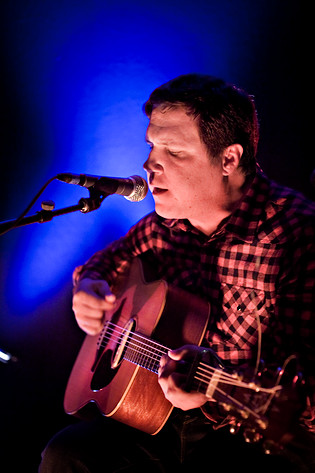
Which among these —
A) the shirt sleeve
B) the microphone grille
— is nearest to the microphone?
the microphone grille

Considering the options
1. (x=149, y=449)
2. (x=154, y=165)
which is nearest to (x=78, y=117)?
(x=154, y=165)

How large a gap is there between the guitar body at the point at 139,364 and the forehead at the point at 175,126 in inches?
29.9

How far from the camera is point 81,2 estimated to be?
2.41m

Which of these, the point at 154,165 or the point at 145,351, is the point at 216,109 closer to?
the point at 154,165

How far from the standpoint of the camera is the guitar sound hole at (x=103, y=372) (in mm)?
2037

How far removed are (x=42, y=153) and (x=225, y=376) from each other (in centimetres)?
188

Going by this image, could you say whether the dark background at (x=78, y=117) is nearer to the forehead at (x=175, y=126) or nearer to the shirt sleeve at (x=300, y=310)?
the forehead at (x=175, y=126)

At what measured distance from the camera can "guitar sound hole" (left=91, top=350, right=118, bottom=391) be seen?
2.04 meters

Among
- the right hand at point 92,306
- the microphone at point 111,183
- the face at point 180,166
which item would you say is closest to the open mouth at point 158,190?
the face at point 180,166

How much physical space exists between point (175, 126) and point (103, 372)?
1.38 metres

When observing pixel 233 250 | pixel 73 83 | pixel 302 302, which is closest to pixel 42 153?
pixel 73 83

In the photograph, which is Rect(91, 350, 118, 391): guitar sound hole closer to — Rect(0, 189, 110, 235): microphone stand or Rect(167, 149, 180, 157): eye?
Rect(0, 189, 110, 235): microphone stand

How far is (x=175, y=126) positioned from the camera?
6.06ft

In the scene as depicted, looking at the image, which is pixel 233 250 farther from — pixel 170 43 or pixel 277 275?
pixel 170 43
